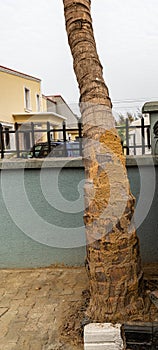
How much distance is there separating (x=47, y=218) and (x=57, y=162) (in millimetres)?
795

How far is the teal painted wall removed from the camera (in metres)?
4.50

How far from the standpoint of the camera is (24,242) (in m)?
4.68

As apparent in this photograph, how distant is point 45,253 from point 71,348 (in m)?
1.95

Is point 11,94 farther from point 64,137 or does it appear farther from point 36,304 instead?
point 36,304

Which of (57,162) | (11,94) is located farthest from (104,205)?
(11,94)

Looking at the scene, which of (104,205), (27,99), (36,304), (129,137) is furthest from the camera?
(27,99)

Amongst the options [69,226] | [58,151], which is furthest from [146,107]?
[69,226]

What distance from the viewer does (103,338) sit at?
8.52ft

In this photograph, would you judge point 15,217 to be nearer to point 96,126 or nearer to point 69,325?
point 69,325

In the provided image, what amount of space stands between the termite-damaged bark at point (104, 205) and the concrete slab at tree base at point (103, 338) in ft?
0.62

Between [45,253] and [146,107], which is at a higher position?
[146,107]

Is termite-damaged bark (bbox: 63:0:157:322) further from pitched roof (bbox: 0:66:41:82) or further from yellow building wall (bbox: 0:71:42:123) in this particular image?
pitched roof (bbox: 0:66:41:82)

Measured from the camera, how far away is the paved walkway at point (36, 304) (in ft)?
9.68

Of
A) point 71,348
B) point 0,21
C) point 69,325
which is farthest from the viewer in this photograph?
point 0,21
